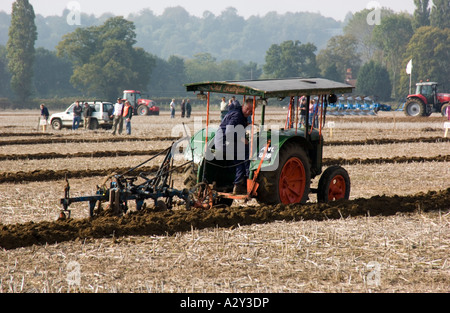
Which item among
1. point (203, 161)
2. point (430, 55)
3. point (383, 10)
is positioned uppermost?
point (383, 10)

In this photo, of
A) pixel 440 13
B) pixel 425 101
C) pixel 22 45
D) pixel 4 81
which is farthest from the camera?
pixel 4 81

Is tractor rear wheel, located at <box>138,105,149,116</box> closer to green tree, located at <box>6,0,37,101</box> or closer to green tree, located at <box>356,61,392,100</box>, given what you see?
green tree, located at <box>6,0,37,101</box>

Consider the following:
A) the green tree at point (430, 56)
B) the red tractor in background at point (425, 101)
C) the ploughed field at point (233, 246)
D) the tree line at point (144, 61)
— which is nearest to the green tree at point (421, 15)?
the tree line at point (144, 61)

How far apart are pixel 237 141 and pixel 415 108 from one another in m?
35.4

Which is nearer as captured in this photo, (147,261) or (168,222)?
(147,261)

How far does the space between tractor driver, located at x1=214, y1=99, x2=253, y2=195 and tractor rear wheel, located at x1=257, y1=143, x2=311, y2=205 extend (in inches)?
12.3

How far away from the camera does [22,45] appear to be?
2985 inches

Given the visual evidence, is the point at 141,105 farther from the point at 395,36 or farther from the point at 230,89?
the point at 395,36

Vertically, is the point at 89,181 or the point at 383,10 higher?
the point at 383,10

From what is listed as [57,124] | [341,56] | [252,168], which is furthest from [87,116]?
[341,56]
